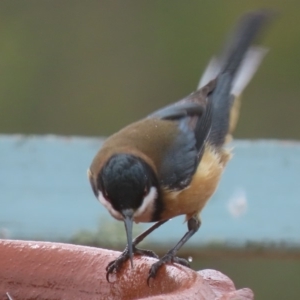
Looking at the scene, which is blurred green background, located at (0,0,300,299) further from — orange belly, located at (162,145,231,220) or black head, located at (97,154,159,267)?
black head, located at (97,154,159,267)

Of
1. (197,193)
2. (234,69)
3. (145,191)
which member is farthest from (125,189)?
(234,69)

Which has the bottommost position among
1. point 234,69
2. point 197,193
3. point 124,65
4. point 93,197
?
point 124,65

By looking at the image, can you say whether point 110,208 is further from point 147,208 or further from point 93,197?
point 93,197

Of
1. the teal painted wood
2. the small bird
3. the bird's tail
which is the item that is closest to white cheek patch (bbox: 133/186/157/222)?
the small bird

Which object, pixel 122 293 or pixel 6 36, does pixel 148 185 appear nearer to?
pixel 122 293

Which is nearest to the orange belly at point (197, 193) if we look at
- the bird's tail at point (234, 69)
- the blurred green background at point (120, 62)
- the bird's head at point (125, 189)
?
the bird's head at point (125, 189)

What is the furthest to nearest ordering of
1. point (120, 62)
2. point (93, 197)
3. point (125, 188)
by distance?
point (120, 62) → point (93, 197) → point (125, 188)
